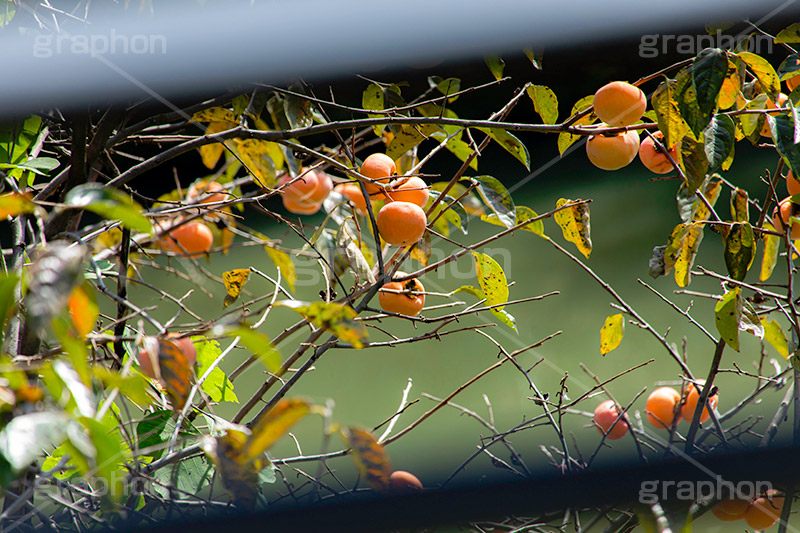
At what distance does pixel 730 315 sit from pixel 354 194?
18.7 inches

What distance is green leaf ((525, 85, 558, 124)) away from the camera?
0.65 m

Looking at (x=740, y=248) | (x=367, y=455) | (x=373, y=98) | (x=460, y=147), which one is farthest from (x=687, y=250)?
(x=367, y=455)

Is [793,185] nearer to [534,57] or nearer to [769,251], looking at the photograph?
[769,251]

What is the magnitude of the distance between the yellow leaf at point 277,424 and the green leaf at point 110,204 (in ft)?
0.36

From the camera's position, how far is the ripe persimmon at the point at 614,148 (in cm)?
65

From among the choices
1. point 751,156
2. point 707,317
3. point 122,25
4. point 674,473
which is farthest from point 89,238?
point 751,156

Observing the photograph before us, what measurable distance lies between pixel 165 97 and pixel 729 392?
1.21m

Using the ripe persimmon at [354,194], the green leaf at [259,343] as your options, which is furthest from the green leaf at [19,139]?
the green leaf at [259,343]

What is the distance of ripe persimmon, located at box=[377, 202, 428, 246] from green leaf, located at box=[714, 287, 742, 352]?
29 centimetres

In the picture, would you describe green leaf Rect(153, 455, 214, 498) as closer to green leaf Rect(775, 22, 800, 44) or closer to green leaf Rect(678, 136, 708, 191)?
green leaf Rect(678, 136, 708, 191)

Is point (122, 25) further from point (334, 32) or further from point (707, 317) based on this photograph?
point (707, 317)

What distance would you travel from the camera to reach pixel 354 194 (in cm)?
87

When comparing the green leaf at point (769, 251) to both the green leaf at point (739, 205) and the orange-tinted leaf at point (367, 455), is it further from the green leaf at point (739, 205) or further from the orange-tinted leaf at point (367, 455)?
the orange-tinted leaf at point (367, 455)

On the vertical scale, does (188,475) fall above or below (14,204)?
below
